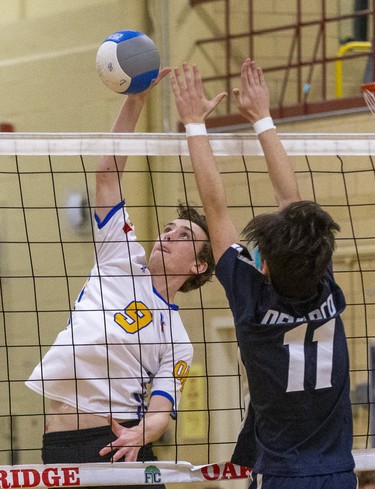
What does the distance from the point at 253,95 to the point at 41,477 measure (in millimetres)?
1508

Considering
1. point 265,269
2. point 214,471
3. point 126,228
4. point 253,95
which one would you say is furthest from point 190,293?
point 265,269

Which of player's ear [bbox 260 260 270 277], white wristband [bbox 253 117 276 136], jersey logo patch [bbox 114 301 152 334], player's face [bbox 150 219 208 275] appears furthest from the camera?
player's face [bbox 150 219 208 275]

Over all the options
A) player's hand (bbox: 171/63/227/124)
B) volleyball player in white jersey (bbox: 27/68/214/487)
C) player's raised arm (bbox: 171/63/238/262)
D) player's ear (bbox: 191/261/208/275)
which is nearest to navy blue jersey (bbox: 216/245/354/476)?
player's raised arm (bbox: 171/63/238/262)

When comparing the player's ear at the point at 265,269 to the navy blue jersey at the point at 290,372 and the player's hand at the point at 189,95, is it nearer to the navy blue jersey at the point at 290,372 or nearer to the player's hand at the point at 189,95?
the navy blue jersey at the point at 290,372

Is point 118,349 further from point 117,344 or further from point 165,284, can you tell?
point 165,284

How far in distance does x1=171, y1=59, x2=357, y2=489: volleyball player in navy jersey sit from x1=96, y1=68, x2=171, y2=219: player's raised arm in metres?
0.93

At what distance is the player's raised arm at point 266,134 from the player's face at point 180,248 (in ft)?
2.21

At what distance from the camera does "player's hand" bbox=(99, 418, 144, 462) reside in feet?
14.1

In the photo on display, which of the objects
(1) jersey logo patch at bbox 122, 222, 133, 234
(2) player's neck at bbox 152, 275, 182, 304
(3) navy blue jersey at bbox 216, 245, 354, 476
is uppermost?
(1) jersey logo patch at bbox 122, 222, 133, 234

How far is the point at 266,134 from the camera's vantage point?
4023 millimetres

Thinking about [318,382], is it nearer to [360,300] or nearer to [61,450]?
[61,450]

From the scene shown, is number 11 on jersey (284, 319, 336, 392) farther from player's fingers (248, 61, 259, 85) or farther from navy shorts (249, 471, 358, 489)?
player's fingers (248, 61, 259, 85)

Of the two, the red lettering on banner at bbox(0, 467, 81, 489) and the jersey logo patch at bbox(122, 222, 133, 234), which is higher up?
the jersey logo patch at bbox(122, 222, 133, 234)

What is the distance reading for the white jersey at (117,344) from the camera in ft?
14.3
